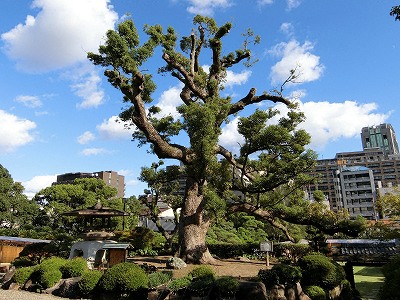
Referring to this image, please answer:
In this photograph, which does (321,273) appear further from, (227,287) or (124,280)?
(124,280)

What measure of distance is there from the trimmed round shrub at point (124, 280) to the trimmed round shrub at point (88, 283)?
490 millimetres

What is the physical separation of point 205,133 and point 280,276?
591 centimetres

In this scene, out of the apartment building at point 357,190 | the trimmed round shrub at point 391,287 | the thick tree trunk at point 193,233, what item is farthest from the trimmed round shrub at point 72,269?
the apartment building at point 357,190

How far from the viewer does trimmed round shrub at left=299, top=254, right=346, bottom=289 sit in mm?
10898

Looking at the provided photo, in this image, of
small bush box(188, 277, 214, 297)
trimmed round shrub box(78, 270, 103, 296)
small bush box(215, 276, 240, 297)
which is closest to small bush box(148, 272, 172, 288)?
small bush box(188, 277, 214, 297)

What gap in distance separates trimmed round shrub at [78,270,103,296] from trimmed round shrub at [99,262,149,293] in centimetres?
49

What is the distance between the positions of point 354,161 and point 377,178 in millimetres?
14158

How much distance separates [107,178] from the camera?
A: 10150 centimetres

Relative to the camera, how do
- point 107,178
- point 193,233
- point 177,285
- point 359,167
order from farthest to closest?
point 107,178 < point 359,167 < point 193,233 < point 177,285

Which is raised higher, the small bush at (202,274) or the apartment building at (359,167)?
the apartment building at (359,167)

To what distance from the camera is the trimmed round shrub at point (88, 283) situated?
1073 centimetres

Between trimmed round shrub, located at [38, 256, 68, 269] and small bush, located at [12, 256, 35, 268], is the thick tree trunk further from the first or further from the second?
small bush, located at [12, 256, 35, 268]

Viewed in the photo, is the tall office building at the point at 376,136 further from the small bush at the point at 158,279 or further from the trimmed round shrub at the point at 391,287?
the trimmed round shrub at the point at 391,287

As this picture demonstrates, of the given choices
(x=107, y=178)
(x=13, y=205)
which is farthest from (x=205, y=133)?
(x=107, y=178)
